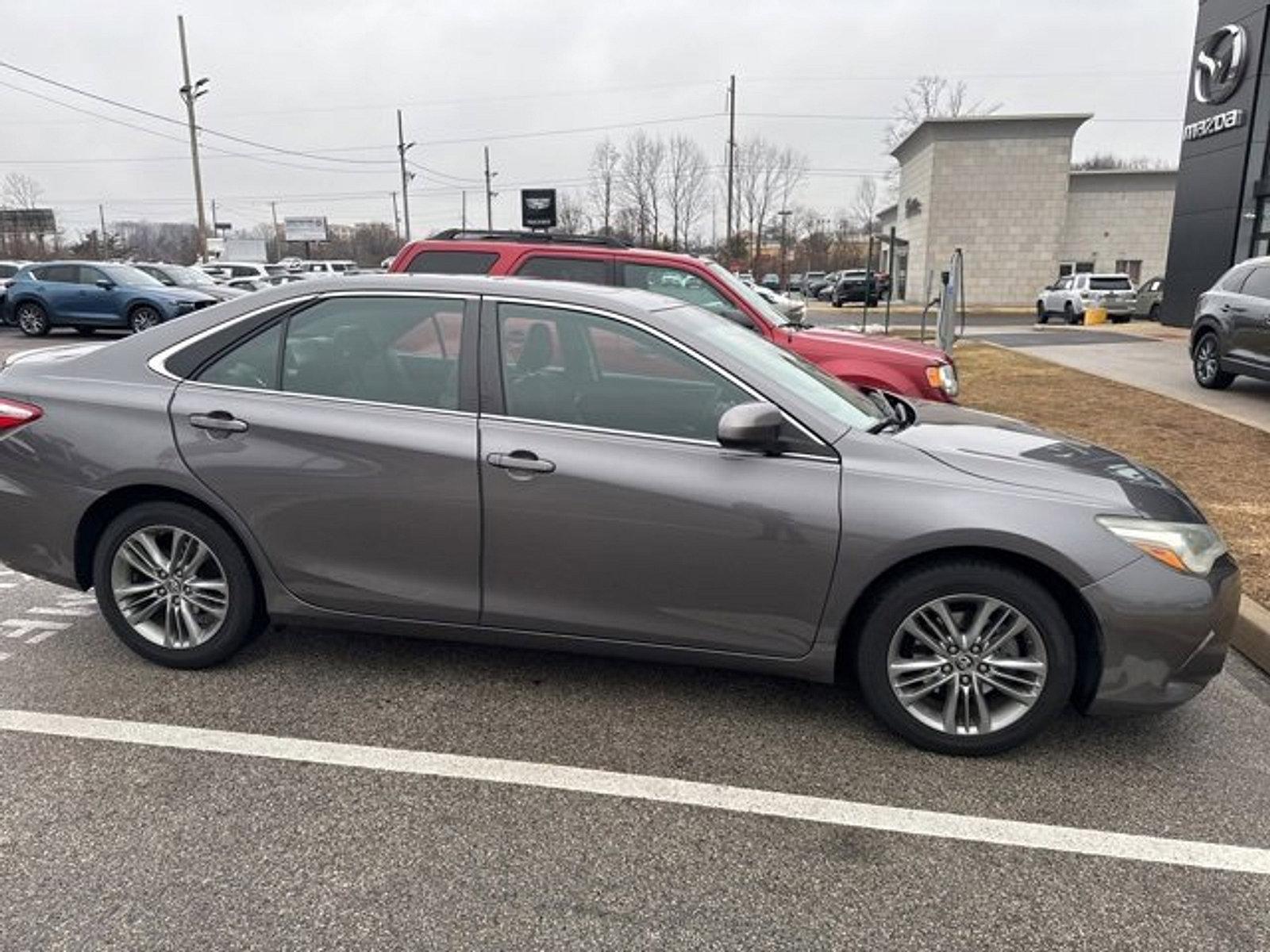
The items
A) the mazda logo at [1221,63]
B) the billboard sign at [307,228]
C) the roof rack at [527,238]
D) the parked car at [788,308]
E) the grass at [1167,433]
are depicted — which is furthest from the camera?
the billboard sign at [307,228]

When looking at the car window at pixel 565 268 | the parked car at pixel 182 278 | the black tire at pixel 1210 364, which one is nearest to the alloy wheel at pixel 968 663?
the car window at pixel 565 268

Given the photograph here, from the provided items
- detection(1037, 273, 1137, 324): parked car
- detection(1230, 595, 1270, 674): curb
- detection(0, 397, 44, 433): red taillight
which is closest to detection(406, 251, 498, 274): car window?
detection(0, 397, 44, 433): red taillight

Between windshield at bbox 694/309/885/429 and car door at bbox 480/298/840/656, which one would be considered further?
windshield at bbox 694/309/885/429

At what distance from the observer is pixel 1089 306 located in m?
28.7

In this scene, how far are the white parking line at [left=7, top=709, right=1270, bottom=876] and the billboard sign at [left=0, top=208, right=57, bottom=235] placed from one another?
7461cm

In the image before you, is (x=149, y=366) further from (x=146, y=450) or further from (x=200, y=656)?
(x=200, y=656)

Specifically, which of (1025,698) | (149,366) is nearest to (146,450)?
(149,366)

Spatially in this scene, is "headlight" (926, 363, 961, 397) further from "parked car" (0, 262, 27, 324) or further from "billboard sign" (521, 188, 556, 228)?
"billboard sign" (521, 188, 556, 228)

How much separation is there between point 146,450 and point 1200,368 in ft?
39.7

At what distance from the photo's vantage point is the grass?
551 cm

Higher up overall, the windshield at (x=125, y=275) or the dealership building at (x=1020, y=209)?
the dealership building at (x=1020, y=209)

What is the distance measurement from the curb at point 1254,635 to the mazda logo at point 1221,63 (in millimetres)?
20869

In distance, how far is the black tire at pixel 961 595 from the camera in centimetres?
304

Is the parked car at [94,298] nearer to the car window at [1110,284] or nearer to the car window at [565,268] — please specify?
the car window at [565,268]
